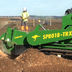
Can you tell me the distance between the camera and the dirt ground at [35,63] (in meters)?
6.05

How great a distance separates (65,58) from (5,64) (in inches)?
90.8

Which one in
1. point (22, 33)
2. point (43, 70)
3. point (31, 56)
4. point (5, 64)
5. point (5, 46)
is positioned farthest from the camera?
point (5, 46)

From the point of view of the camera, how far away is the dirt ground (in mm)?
6053

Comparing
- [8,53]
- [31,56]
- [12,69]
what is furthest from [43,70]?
[8,53]

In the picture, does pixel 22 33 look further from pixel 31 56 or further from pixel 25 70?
pixel 25 70

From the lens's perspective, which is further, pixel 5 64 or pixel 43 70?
pixel 5 64

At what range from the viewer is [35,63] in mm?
7281

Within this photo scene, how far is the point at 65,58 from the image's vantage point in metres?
7.66

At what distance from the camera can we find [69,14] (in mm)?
7922

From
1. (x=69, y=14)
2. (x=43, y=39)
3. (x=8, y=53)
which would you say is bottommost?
(x=8, y=53)

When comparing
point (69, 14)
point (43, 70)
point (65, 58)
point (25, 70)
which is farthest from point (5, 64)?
point (69, 14)

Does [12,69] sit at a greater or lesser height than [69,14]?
lesser

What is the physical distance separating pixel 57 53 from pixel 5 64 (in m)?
2.14

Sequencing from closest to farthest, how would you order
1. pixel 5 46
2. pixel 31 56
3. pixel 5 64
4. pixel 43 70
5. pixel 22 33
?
1. pixel 43 70
2. pixel 5 64
3. pixel 31 56
4. pixel 22 33
5. pixel 5 46
